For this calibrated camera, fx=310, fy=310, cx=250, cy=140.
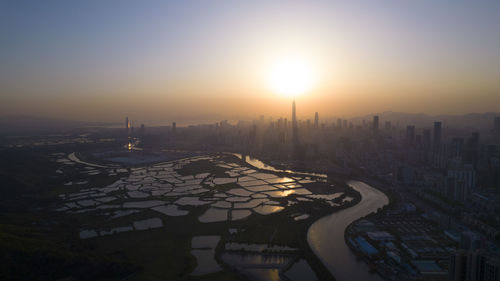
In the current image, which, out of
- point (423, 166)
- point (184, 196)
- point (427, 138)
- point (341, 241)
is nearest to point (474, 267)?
point (341, 241)

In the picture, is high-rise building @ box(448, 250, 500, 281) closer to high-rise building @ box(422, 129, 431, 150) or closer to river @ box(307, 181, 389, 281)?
river @ box(307, 181, 389, 281)

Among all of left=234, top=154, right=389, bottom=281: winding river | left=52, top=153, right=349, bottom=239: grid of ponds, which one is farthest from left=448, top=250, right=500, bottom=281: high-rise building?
left=52, top=153, right=349, bottom=239: grid of ponds

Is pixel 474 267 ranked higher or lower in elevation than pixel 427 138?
lower

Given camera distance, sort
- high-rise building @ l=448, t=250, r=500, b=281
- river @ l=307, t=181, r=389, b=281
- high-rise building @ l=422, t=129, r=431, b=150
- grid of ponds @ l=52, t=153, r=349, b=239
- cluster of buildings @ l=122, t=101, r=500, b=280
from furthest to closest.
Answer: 1. high-rise building @ l=422, t=129, r=431, b=150
2. grid of ponds @ l=52, t=153, r=349, b=239
3. cluster of buildings @ l=122, t=101, r=500, b=280
4. river @ l=307, t=181, r=389, b=281
5. high-rise building @ l=448, t=250, r=500, b=281

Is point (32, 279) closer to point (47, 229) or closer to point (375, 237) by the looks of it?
point (47, 229)

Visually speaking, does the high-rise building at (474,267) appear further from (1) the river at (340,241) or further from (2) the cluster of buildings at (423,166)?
(1) the river at (340,241)

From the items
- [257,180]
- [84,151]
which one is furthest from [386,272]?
[84,151]

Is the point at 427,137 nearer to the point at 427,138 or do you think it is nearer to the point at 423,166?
the point at 427,138

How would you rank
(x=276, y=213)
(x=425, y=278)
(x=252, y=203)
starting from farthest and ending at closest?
(x=252, y=203), (x=276, y=213), (x=425, y=278)

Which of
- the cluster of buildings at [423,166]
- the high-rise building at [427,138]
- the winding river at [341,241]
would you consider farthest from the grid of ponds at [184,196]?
the high-rise building at [427,138]
